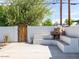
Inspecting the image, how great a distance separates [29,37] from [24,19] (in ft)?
18.9

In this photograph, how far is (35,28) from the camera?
25125 mm

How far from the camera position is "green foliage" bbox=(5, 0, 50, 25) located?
99.7 ft

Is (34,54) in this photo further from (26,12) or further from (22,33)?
(26,12)

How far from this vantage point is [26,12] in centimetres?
3062

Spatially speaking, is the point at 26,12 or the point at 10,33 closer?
the point at 10,33

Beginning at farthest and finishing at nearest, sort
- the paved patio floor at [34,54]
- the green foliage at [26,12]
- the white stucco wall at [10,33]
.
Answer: the green foliage at [26,12], the white stucco wall at [10,33], the paved patio floor at [34,54]

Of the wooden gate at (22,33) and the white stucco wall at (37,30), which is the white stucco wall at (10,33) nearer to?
the wooden gate at (22,33)

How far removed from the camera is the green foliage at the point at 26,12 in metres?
30.4

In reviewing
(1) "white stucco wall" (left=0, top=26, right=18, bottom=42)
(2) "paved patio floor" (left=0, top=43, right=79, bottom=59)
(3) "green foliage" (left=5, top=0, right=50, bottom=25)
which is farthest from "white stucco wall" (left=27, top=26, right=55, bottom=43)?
(2) "paved patio floor" (left=0, top=43, right=79, bottom=59)

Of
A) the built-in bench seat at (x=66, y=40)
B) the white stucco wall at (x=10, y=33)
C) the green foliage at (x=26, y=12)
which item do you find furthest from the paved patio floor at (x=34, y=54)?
the green foliage at (x=26, y=12)

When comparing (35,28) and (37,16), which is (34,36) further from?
(37,16)

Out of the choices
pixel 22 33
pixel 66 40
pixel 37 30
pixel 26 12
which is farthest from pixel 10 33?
pixel 66 40

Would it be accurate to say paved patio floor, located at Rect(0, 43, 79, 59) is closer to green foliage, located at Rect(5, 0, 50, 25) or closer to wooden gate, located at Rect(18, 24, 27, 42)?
wooden gate, located at Rect(18, 24, 27, 42)

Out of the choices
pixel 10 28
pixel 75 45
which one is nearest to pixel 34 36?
pixel 10 28
